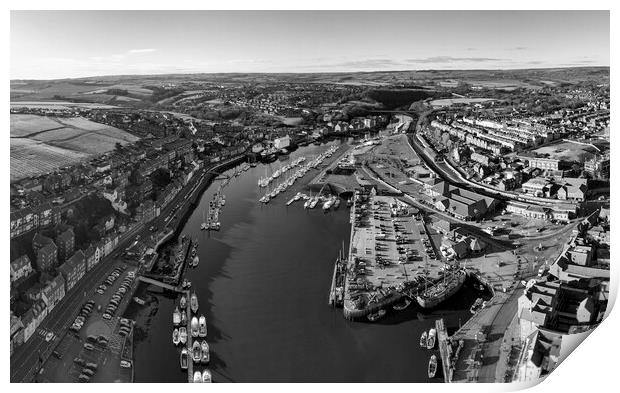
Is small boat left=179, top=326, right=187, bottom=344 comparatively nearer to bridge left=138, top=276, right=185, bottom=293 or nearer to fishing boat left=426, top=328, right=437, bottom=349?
bridge left=138, top=276, right=185, bottom=293

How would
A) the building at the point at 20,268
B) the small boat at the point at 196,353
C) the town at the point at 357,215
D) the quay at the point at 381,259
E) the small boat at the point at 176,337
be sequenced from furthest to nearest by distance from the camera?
the quay at the point at 381,259 < the building at the point at 20,268 < the small boat at the point at 176,337 < the town at the point at 357,215 < the small boat at the point at 196,353

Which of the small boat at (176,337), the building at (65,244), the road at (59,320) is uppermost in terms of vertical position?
the building at (65,244)

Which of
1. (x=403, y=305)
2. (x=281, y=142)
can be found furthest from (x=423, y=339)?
(x=281, y=142)

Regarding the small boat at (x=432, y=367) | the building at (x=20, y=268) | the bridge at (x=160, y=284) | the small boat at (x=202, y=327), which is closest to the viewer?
the small boat at (x=432, y=367)

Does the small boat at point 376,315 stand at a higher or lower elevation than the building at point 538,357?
lower

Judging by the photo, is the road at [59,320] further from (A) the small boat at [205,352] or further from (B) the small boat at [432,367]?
(B) the small boat at [432,367]

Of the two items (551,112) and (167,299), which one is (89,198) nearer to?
(167,299)

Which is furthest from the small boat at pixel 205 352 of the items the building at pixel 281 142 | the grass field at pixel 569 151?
the building at pixel 281 142

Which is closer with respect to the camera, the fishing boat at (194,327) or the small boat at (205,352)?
the small boat at (205,352)
